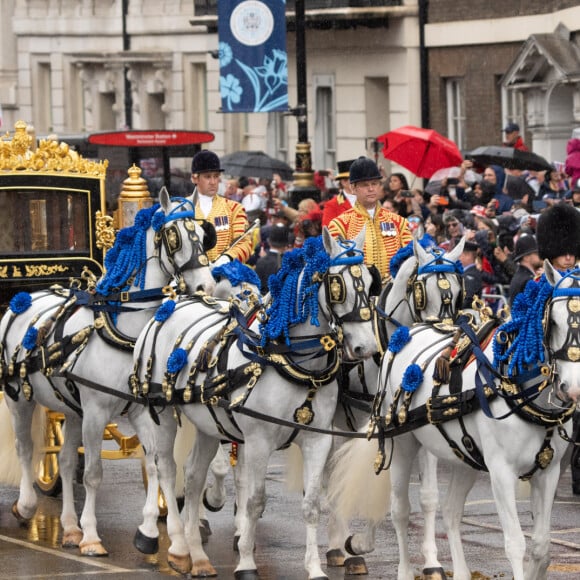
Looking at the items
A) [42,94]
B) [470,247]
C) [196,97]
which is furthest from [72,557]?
[42,94]

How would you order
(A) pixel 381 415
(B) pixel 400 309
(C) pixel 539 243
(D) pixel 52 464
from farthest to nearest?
1. (D) pixel 52 464
2. (B) pixel 400 309
3. (A) pixel 381 415
4. (C) pixel 539 243

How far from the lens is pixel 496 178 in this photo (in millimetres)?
21219

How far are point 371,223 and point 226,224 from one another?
5.24 ft

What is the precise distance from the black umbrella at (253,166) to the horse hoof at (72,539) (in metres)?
16.4

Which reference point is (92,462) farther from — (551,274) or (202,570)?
(551,274)

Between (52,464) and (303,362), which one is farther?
(52,464)

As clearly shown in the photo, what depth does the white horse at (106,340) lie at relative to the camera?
1251cm

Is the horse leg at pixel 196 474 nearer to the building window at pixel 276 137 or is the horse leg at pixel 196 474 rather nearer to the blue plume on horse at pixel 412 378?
the blue plume on horse at pixel 412 378

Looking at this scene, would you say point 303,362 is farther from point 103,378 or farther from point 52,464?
point 52,464

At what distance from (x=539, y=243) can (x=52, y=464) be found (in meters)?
5.91

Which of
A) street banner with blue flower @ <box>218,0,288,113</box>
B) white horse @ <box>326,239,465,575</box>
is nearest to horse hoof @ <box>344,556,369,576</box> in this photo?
white horse @ <box>326,239,465,575</box>

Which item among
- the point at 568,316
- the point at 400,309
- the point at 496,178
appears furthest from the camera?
the point at 496,178

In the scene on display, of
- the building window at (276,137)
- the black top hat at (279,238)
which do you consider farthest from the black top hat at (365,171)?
the building window at (276,137)

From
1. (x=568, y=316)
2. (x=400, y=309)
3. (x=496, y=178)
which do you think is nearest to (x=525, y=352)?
(x=568, y=316)
